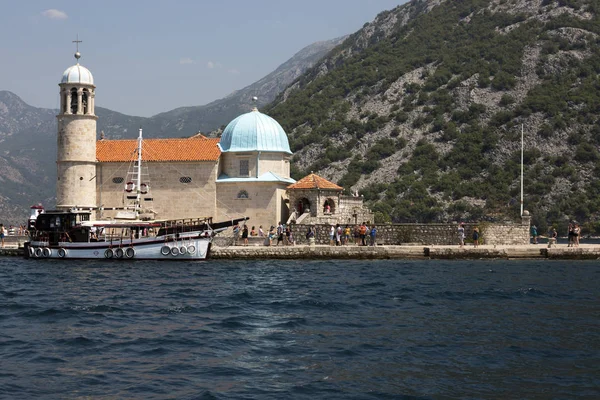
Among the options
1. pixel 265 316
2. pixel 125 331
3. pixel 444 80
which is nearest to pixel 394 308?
pixel 265 316

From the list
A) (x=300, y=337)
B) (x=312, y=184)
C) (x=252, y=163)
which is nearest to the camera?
(x=300, y=337)

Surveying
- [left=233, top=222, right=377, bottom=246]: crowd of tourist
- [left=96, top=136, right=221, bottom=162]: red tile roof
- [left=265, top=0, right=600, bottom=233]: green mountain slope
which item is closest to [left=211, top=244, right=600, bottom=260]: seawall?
[left=233, top=222, right=377, bottom=246]: crowd of tourist

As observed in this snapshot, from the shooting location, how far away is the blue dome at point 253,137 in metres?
47.5

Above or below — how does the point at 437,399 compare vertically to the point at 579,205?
below

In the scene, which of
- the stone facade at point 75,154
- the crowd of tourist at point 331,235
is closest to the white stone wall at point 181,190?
the stone facade at point 75,154

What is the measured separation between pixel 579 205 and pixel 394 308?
52644mm

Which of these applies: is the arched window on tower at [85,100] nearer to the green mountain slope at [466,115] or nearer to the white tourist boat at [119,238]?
the white tourist boat at [119,238]

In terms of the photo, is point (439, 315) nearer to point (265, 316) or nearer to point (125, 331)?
point (265, 316)

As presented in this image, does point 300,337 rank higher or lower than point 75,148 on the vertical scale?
lower

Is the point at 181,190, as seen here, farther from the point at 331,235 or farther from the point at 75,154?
the point at 331,235

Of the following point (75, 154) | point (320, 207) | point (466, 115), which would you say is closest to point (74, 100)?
point (75, 154)

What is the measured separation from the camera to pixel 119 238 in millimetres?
39062

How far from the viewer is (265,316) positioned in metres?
20.2

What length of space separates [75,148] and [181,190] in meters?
6.52
